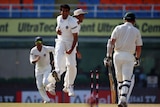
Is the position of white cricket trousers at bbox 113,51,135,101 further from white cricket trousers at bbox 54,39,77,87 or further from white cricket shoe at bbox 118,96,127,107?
white cricket trousers at bbox 54,39,77,87

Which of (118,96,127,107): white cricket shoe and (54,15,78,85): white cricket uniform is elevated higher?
(54,15,78,85): white cricket uniform

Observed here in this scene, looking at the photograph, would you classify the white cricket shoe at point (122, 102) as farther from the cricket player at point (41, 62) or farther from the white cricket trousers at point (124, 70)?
the cricket player at point (41, 62)

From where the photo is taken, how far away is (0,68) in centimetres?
3391

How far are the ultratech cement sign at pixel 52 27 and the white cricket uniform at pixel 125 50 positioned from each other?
1725 centimetres

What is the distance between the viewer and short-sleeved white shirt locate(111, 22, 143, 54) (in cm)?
1537

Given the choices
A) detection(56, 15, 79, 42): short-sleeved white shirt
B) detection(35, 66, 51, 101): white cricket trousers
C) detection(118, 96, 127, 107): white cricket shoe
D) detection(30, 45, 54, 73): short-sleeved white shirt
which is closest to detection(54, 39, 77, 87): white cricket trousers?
detection(56, 15, 79, 42): short-sleeved white shirt

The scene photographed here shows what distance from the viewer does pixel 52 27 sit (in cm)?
3281

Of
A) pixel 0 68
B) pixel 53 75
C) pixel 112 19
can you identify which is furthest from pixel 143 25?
pixel 53 75

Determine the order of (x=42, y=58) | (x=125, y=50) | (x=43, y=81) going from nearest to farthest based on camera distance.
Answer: (x=125, y=50), (x=43, y=81), (x=42, y=58)

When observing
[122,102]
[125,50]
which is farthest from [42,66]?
[122,102]

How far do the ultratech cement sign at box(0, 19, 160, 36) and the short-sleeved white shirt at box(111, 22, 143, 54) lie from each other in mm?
17263

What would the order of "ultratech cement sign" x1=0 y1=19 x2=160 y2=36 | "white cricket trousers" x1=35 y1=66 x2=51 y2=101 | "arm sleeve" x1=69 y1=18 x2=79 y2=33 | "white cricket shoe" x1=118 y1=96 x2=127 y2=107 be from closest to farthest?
"white cricket shoe" x1=118 y1=96 x2=127 y2=107 → "arm sleeve" x1=69 y1=18 x2=79 y2=33 → "white cricket trousers" x1=35 y1=66 x2=51 y2=101 → "ultratech cement sign" x1=0 y1=19 x2=160 y2=36

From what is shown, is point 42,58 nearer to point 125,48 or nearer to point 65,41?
point 65,41

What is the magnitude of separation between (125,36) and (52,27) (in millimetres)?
17531
